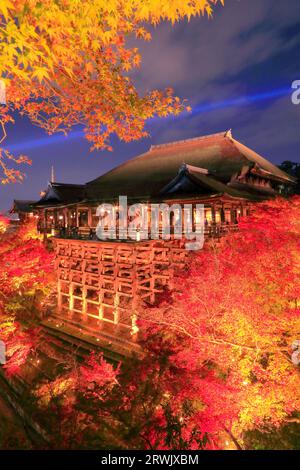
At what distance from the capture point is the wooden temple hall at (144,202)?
13.4 meters

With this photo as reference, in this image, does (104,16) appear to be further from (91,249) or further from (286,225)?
(91,249)

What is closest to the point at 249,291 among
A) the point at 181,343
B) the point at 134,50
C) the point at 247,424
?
the point at 181,343

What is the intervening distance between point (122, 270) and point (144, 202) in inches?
307

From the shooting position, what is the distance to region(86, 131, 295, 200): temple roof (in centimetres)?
2092

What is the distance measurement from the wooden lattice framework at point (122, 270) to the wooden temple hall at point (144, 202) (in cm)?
5

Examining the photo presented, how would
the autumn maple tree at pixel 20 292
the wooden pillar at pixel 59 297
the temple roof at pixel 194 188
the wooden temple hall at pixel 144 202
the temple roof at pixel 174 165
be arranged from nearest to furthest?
the autumn maple tree at pixel 20 292 < the wooden temple hall at pixel 144 202 < the temple roof at pixel 194 188 < the wooden pillar at pixel 59 297 < the temple roof at pixel 174 165

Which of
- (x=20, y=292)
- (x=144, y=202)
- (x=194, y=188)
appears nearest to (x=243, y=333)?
(x=194, y=188)

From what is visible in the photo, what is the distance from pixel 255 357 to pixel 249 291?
2.10 m

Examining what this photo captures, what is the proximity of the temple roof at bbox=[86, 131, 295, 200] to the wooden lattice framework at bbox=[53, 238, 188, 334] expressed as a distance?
21.0ft

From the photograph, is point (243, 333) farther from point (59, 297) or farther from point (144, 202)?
point (144, 202)

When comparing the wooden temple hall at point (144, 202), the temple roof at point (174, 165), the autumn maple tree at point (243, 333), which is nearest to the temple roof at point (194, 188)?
the wooden temple hall at point (144, 202)

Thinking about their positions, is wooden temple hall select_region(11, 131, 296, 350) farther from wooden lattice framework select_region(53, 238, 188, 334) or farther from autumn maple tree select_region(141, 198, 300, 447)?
autumn maple tree select_region(141, 198, 300, 447)

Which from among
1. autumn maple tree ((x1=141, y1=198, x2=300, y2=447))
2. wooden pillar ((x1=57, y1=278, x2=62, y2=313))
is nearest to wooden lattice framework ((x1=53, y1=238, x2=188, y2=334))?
wooden pillar ((x1=57, y1=278, x2=62, y2=313))

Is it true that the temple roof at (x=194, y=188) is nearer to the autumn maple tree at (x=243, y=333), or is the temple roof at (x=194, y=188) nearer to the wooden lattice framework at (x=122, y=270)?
the wooden lattice framework at (x=122, y=270)
